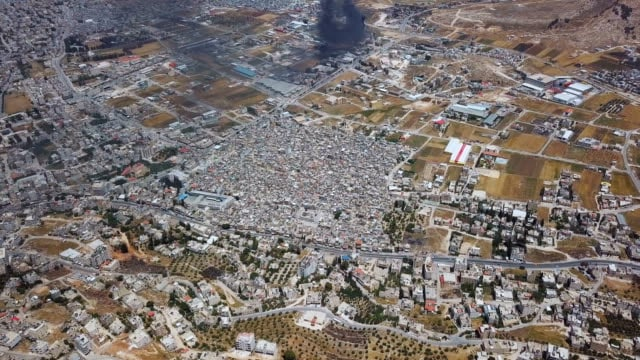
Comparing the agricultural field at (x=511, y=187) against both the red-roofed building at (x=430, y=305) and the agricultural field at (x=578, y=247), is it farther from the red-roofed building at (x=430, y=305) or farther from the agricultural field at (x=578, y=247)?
the red-roofed building at (x=430, y=305)

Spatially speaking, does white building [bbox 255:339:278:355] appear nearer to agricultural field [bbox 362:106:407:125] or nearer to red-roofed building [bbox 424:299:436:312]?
red-roofed building [bbox 424:299:436:312]

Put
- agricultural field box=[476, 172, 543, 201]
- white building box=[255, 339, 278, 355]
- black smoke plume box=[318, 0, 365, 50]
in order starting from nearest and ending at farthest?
1. white building box=[255, 339, 278, 355]
2. agricultural field box=[476, 172, 543, 201]
3. black smoke plume box=[318, 0, 365, 50]

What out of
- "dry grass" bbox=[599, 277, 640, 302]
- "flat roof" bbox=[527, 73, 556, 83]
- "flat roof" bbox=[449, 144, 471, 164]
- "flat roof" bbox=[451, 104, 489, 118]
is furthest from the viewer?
"flat roof" bbox=[527, 73, 556, 83]

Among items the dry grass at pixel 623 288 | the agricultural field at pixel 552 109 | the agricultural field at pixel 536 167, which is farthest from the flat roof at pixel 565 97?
the dry grass at pixel 623 288

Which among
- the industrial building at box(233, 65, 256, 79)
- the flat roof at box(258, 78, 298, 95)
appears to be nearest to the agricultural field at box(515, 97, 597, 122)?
the flat roof at box(258, 78, 298, 95)

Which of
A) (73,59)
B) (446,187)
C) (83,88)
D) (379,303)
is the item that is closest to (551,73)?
(446,187)
